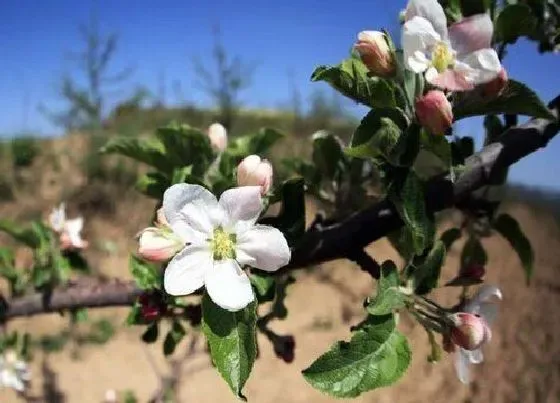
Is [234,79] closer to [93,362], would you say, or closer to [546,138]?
[93,362]

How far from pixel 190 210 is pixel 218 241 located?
34mm

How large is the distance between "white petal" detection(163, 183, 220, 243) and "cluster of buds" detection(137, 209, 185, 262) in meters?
0.02

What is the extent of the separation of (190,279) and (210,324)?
0.14ft

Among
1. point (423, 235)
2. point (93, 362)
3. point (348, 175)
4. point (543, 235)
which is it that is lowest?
point (93, 362)

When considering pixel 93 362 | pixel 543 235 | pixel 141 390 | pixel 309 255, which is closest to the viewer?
pixel 309 255

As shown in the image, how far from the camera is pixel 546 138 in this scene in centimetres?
67

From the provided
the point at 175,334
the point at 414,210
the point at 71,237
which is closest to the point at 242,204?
the point at 414,210

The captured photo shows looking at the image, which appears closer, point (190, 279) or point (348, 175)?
point (190, 279)

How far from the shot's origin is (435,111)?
469 mm

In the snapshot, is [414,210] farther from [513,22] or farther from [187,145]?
[187,145]

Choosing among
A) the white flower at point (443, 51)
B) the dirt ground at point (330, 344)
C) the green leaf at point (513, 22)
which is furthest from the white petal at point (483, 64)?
the dirt ground at point (330, 344)

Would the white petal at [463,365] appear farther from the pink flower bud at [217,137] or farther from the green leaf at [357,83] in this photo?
the pink flower bud at [217,137]

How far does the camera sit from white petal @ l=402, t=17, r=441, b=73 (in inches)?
18.9

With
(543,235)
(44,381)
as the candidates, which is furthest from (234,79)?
(44,381)
